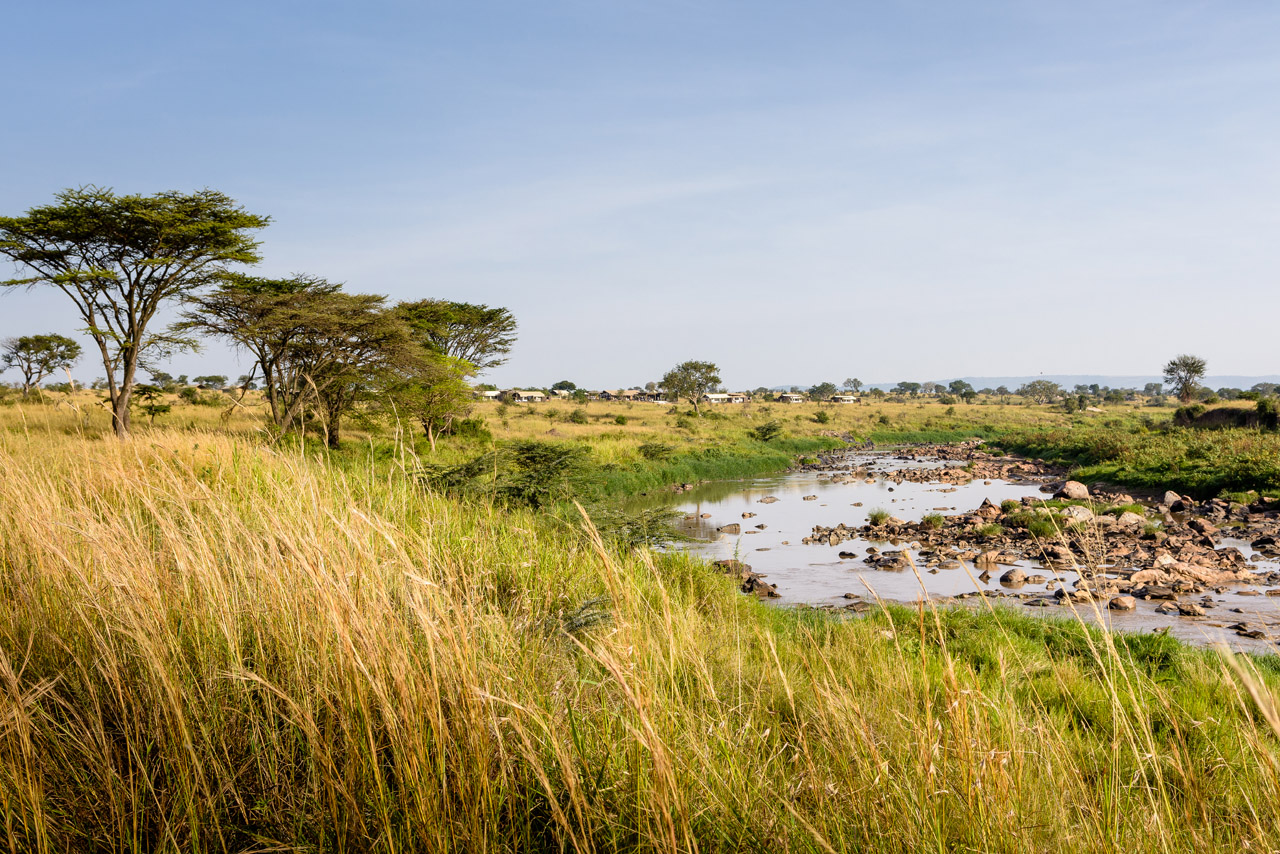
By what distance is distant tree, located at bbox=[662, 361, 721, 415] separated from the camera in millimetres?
74812

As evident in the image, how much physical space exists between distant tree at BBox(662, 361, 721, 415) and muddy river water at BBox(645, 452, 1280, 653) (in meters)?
44.2

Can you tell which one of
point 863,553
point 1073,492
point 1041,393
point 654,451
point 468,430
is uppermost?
point 1041,393

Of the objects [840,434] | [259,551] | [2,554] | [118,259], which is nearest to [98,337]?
[118,259]

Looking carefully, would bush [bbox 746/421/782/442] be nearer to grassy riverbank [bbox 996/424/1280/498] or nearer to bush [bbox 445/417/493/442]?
grassy riverbank [bbox 996/424/1280/498]

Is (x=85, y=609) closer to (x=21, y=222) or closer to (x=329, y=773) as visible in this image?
(x=329, y=773)

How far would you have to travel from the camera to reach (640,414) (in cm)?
5922

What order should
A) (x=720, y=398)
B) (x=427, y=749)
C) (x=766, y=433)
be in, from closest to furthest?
(x=427, y=749) < (x=766, y=433) < (x=720, y=398)

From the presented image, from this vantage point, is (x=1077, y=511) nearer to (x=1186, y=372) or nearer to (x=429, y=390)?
(x=429, y=390)

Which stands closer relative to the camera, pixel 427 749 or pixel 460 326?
pixel 427 749

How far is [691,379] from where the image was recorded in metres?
75.8

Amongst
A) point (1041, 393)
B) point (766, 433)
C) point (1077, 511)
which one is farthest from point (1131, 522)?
point (1041, 393)

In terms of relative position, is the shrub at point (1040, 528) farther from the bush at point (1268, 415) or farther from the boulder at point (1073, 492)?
the bush at point (1268, 415)

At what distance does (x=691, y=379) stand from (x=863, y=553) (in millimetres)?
62105

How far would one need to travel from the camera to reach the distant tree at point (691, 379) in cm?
7481
